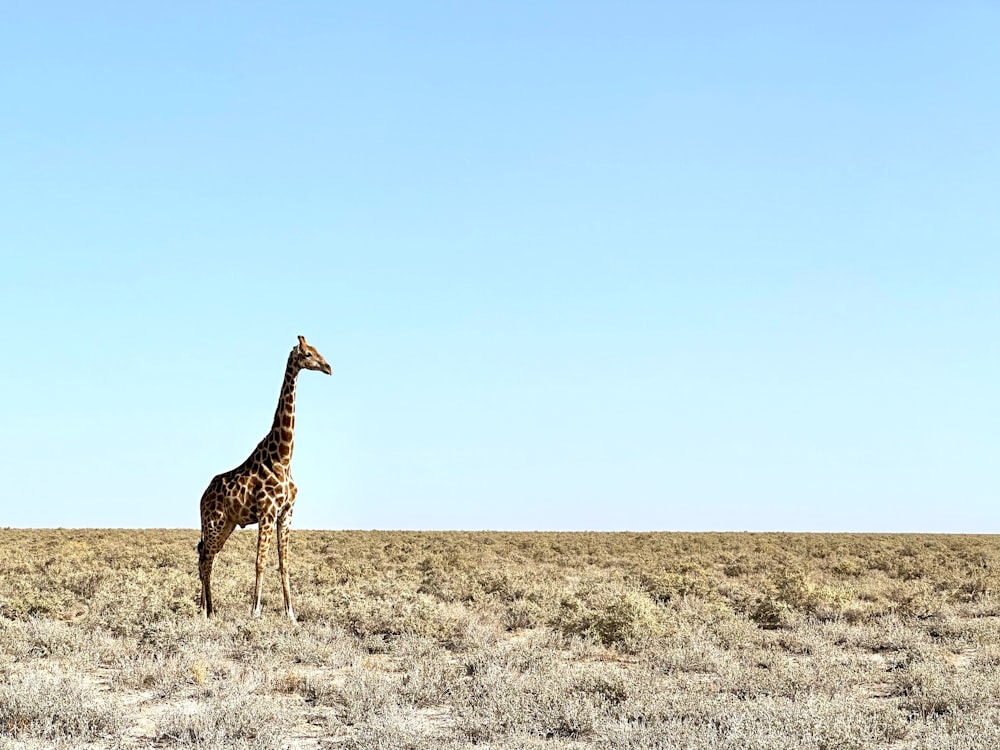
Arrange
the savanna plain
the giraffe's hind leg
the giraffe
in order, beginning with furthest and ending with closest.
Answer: the giraffe's hind leg
the giraffe
the savanna plain

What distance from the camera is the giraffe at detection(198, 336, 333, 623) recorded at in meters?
15.2

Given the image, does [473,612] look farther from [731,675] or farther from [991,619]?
[991,619]

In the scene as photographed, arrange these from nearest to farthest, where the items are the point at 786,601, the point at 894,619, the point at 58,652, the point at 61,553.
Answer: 1. the point at 58,652
2. the point at 894,619
3. the point at 786,601
4. the point at 61,553

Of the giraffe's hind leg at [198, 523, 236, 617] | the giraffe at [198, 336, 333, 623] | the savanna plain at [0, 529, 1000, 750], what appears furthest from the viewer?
the giraffe's hind leg at [198, 523, 236, 617]

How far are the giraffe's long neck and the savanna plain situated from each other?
2.53 m

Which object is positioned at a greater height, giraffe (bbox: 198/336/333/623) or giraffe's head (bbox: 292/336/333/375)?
giraffe's head (bbox: 292/336/333/375)

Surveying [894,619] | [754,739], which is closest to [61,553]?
[894,619]

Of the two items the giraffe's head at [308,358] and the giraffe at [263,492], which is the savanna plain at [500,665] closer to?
the giraffe at [263,492]

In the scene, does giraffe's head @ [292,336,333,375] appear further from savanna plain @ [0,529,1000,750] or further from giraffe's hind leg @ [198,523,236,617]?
savanna plain @ [0,529,1000,750]

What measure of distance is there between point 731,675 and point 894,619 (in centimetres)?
632

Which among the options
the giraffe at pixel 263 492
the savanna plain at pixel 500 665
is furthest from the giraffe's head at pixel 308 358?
the savanna plain at pixel 500 665

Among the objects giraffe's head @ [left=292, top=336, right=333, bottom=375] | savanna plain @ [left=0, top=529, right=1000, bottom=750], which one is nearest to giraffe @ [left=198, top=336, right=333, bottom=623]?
giraffe's head @ [left=292, top=336, right=333, bottom=375]

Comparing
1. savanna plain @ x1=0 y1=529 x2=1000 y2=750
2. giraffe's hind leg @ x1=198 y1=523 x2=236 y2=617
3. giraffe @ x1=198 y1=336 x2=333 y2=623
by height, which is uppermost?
giraffe @ x1=198 y1=336 x2=333 y2=623

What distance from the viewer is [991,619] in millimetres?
15617
